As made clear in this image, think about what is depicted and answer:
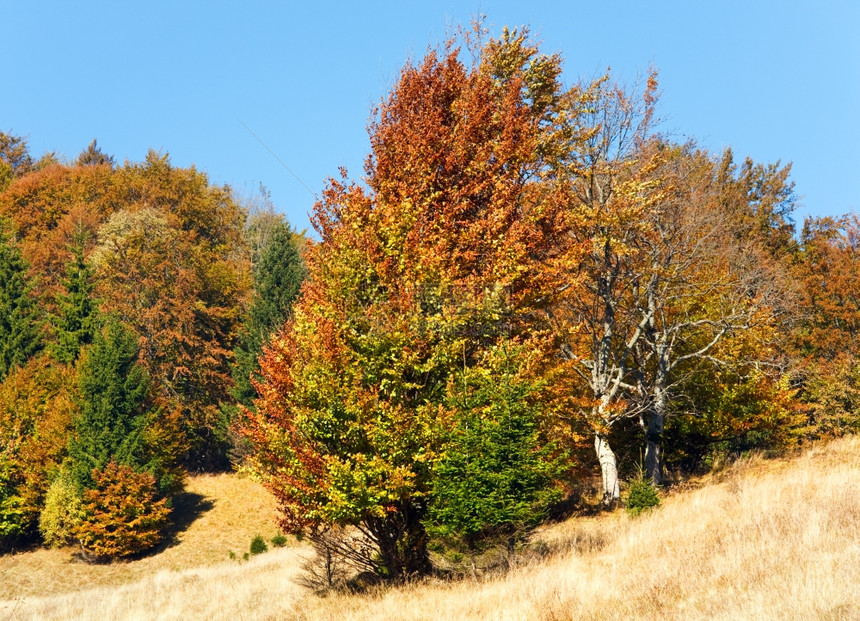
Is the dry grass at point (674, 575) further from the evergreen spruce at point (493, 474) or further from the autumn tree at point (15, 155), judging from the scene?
the autumn tree at point (15, 155)

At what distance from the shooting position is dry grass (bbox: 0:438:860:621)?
859cm

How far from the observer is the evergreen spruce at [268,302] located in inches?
1898

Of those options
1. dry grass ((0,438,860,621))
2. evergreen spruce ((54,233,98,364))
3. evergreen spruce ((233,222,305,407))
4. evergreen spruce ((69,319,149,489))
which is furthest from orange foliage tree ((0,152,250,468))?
dry grass ((0,438,860,621))

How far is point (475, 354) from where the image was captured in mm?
15133

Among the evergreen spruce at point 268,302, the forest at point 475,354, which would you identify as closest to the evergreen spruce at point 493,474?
the forest at point 475,354

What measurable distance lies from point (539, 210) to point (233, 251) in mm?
52239

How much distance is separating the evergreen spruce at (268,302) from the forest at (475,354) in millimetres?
456

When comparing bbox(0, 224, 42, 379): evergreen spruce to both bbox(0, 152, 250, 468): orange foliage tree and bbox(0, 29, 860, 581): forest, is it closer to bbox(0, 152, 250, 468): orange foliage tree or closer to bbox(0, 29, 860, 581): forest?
bbox(0, 29, 860, 581): forest

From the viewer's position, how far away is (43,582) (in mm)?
34781

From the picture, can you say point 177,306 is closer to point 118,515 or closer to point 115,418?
point 115,418

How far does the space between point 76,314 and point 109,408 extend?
9.81m

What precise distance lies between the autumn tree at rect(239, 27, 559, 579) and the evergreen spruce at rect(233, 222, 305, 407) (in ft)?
99.6

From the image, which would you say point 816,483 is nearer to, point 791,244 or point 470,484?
point 470,484

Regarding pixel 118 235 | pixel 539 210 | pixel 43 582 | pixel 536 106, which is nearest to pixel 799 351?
pixel 536 106
